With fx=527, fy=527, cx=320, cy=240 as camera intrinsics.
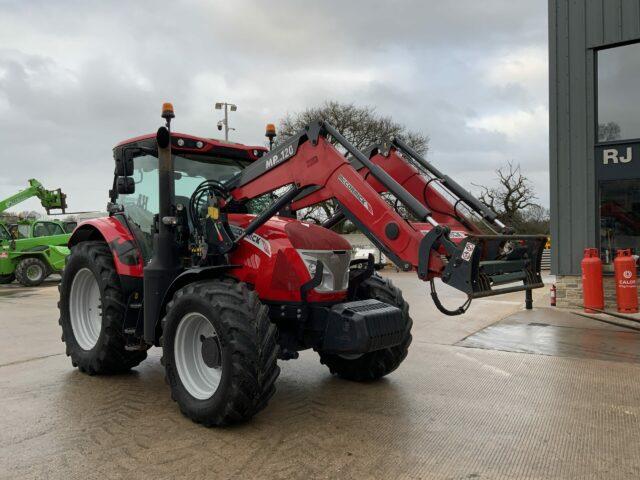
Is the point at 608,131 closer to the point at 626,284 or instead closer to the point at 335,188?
the point at 626,284

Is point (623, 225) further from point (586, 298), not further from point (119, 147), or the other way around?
point (119, 147)

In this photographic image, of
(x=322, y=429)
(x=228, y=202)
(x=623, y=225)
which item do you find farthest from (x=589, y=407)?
(x=623, y=225)

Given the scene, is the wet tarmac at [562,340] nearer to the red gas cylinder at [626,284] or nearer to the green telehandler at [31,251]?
the red gas cylinder at [626,284]

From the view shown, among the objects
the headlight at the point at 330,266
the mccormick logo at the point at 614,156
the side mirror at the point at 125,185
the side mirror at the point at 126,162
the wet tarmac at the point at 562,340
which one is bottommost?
the wet tarmac at the point at 562,340

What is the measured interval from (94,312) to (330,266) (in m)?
2.99

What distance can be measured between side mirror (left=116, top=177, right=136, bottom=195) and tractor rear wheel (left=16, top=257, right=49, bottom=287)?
1504cm

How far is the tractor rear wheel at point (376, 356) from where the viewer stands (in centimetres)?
489

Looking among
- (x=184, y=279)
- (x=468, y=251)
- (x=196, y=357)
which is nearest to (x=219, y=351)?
(x=196, y=357)

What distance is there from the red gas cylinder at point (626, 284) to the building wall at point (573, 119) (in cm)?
107

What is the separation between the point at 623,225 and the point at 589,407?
735 centimetres

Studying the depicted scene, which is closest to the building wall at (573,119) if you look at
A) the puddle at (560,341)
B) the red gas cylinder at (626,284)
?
the red gas cylinder at (626,284)

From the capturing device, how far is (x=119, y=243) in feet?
17.1

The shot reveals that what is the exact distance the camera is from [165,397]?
4727mm

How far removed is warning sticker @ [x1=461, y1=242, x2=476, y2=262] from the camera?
11.5 ft
